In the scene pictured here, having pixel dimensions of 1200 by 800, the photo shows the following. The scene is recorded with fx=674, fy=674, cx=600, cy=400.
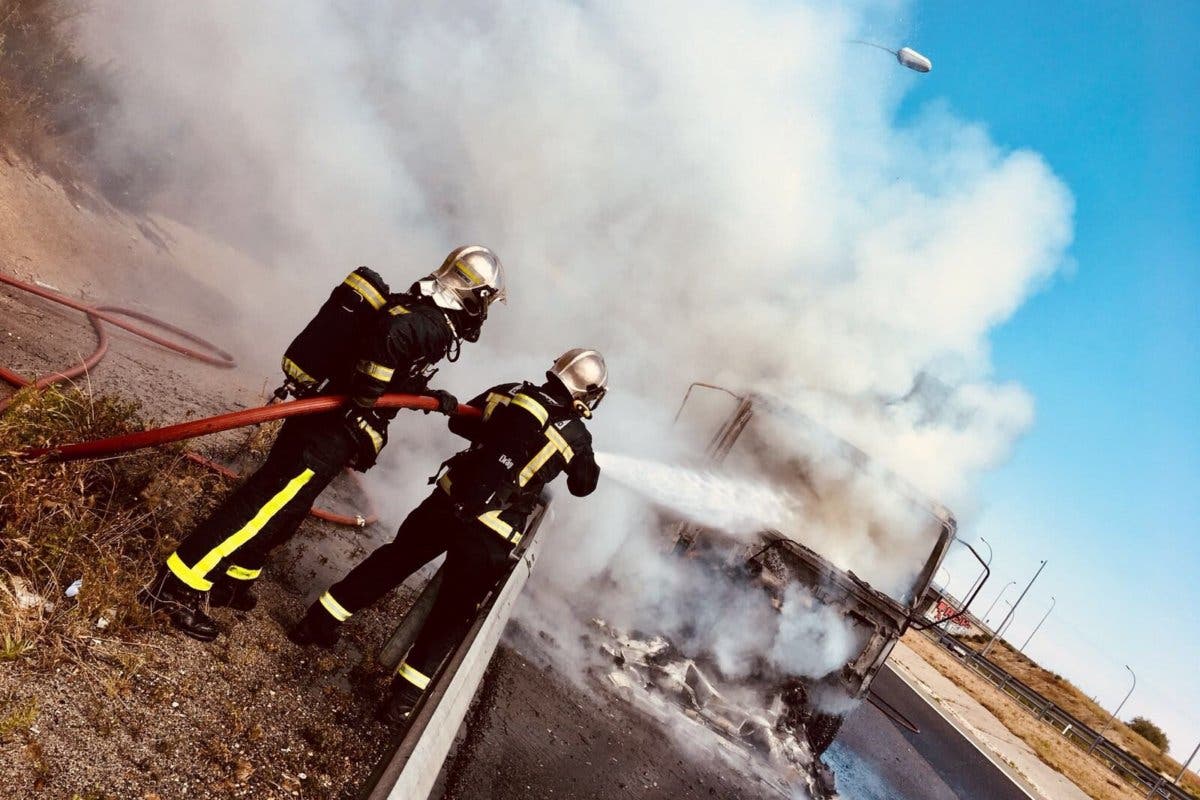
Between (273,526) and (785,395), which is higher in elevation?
(785,395)

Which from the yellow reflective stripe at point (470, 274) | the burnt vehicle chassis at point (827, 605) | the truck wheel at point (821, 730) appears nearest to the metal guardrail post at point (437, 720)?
the yellow reflective stripe at point (470, 274)

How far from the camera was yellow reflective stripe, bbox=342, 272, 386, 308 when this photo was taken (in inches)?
116

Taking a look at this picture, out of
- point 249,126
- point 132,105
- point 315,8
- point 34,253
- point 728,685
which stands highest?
point 315,8

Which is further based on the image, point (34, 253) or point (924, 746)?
point (924, 746)

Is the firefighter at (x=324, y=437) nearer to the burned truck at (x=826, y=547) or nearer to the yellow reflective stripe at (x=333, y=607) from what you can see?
the yellow reflective stripe at (x=333, y=607)

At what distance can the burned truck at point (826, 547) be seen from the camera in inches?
191

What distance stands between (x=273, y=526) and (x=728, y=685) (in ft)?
11.6

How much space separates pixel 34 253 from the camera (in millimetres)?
6035

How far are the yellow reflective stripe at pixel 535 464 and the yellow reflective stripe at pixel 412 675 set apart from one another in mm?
Answer: 947

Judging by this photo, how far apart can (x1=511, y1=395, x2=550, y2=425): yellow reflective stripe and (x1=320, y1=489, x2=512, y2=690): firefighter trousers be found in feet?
1.87

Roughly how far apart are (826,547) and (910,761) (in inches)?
130

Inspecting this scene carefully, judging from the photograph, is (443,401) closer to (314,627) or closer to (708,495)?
(314,627)

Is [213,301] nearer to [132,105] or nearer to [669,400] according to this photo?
[132,105]

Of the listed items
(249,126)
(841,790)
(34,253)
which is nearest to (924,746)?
(841,790)
